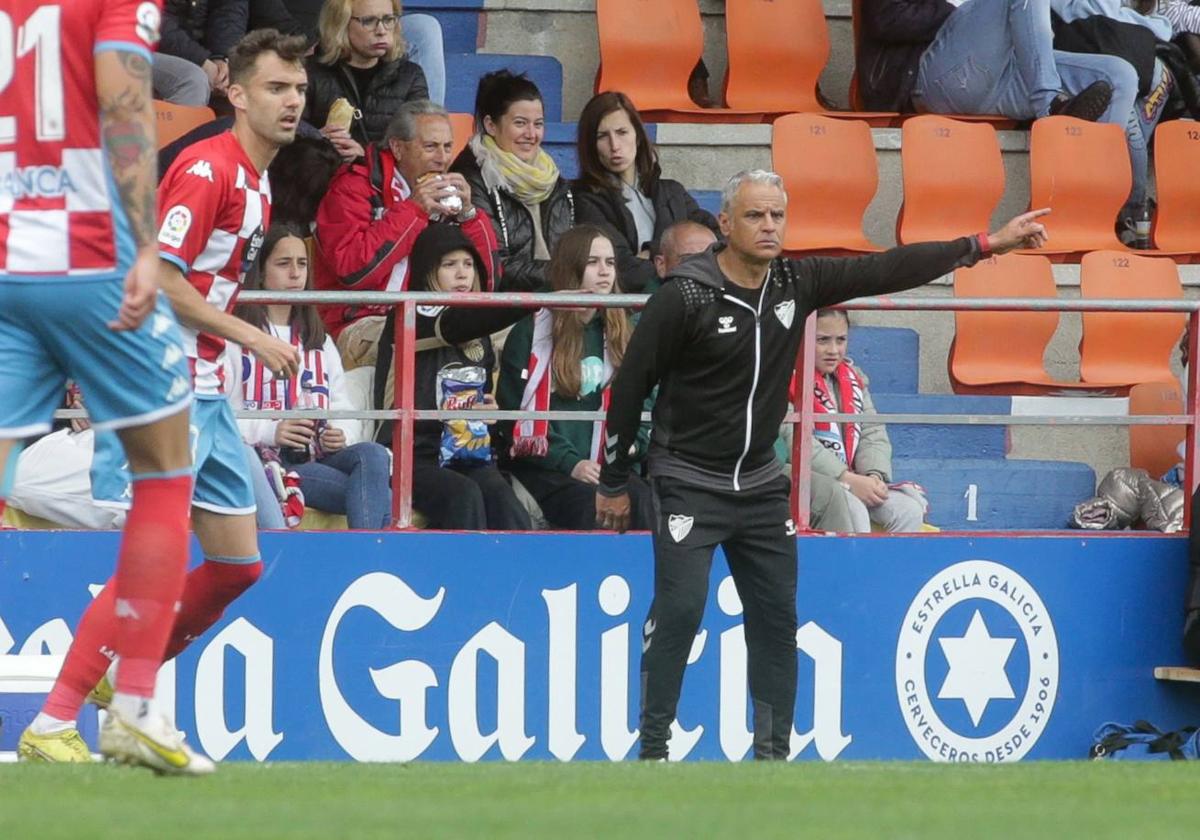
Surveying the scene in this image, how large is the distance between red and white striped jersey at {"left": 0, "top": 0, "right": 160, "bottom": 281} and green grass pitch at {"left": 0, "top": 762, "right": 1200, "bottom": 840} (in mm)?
1161

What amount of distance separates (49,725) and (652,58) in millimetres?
7330

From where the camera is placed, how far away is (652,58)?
12.3 metres

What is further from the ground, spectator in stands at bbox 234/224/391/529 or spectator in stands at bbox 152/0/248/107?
spectator in stands at bbox 152/0/248/107

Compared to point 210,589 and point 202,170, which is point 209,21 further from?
point 210,589

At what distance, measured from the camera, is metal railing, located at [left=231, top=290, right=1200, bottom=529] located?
7.98 metres

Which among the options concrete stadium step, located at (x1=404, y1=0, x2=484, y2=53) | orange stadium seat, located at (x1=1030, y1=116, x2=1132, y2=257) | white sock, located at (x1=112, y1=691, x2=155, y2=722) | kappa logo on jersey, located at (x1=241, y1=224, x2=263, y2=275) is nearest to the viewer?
white sock, located at (x1=112, y1=691, x2=155, y2=722)

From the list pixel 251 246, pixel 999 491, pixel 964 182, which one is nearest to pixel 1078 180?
pixel 964 182

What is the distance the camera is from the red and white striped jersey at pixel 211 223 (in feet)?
19.1

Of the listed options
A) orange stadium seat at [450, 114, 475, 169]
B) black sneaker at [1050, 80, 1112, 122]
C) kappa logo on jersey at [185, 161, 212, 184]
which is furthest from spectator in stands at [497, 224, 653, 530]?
black sneaker at [1050, 80, 1112, 122]

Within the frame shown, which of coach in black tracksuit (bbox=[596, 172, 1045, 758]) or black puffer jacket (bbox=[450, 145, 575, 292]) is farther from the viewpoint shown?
black puffer jacket (bbox=[450, 145, 575, 292])

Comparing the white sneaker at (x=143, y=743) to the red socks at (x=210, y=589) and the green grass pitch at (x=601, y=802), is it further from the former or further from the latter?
the red socks at (x=210, y=589)

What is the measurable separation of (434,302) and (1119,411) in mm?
4296

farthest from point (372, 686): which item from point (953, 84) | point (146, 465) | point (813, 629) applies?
point (953, 84)

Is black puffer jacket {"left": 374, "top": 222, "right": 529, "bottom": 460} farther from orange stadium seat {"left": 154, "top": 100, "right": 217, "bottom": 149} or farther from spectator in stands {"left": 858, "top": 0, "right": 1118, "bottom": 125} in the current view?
spectator in stands {"left": 858, "top": 0, "right": 1118, "bottom": 125}
